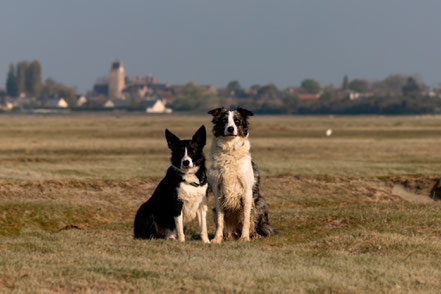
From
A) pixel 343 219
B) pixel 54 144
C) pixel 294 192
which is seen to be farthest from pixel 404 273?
pixel 54 144

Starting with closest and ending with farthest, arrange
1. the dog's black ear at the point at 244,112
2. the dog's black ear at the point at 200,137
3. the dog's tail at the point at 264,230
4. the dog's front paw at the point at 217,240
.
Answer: the dog's black ear at the point at 244,112, the dog's black ear at the point at 200,137, the dog's front paw at the point at 217,240, the dog's tail at the point at 264,230

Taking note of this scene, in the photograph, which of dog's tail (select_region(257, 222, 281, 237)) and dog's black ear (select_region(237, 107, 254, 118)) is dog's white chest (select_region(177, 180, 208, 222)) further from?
dog's tail (select_region(257, 222, 281, 237))

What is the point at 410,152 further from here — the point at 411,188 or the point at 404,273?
the point at 404,273

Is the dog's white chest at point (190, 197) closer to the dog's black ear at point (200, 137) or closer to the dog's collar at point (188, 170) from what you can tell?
the dog's collar at point (188, 170)

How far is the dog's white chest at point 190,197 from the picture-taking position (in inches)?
612

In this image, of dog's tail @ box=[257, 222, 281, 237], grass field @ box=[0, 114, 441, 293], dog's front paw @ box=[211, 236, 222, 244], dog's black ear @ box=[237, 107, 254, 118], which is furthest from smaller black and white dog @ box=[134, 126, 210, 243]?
dog's tail @ box=[257, 222, 281, 237]

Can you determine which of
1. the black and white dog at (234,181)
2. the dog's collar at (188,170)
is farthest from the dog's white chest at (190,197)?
the black and white dog at (234,181)

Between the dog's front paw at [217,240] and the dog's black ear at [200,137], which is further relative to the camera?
the dog's front paw at [217,240]

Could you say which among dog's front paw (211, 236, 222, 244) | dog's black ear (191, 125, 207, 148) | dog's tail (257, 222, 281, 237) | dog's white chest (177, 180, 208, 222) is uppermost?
dog's black ear (191, 125, 207, 148)

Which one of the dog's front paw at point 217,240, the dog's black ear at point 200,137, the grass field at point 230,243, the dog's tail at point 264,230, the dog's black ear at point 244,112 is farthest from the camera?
the dog's tail at point 264,230

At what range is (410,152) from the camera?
5028 cm

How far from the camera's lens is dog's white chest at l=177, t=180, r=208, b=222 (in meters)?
15.6

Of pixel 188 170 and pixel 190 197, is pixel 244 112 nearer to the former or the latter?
pixel 188 170

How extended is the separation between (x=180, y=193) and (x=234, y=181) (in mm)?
1299
